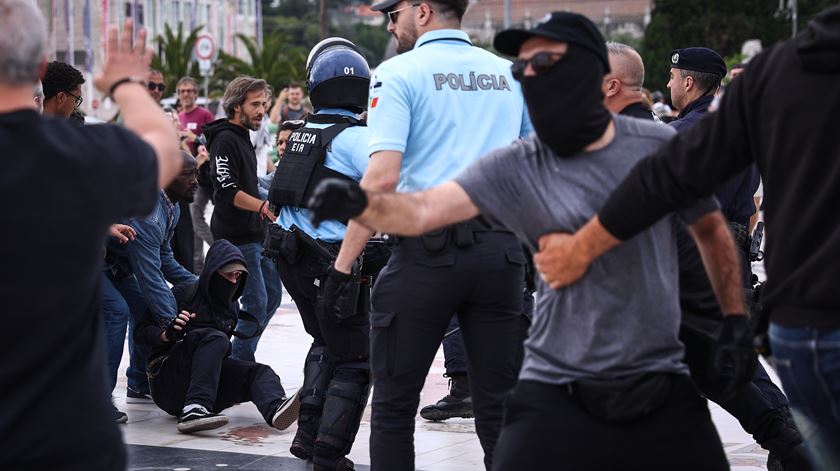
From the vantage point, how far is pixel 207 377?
701 centimetres

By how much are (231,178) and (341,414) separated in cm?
298

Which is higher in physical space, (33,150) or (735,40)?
(33,150)

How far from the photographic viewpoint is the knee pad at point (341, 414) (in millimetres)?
5719

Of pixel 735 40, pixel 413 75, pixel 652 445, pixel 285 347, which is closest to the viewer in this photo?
pixel 652 445

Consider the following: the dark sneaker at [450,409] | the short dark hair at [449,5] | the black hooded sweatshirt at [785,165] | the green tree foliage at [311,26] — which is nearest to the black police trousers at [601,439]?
the black hooded sweatshirt at [785,165]

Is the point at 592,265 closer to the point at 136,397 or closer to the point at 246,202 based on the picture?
the point at 136,397

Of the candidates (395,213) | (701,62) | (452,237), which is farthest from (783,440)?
(395,213)

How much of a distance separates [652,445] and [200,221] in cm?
924

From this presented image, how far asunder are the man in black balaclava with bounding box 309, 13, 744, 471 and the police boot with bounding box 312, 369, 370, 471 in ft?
7.74

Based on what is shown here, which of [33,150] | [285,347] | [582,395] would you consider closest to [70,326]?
[33,150]

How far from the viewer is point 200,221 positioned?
1216cm

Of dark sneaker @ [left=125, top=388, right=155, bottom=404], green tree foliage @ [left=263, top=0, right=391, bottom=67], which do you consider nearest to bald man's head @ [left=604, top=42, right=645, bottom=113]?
dark sneaker @ [left=125, top=388, right=155, bottom=404]

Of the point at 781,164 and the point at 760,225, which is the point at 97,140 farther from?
the point at 760,225

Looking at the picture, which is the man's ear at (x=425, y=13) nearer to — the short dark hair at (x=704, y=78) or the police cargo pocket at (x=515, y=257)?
the police cargo pocket at (x=515, y=257)
